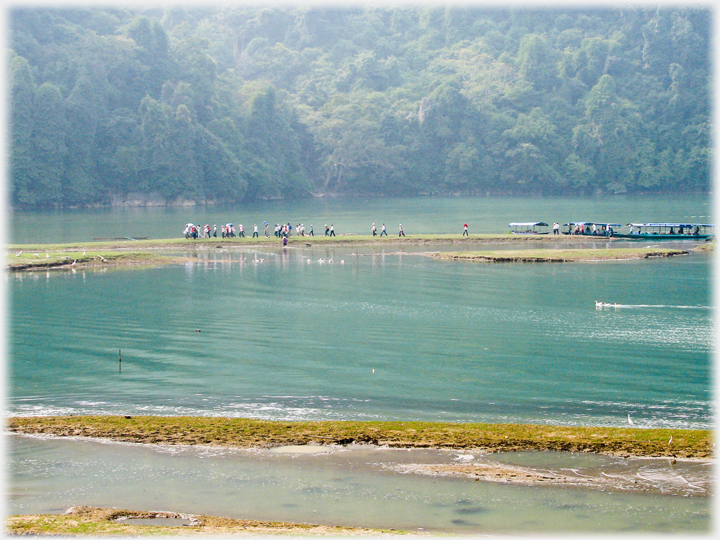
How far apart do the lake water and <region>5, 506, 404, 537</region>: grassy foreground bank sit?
3.60 ft

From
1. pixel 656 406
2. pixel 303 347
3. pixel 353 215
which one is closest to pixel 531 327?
pixel 303 347

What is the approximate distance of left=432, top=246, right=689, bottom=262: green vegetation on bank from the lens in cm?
7231

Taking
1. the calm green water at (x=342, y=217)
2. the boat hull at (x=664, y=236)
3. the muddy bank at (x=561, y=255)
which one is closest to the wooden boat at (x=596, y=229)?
the boat hull at (x=664, y=236)

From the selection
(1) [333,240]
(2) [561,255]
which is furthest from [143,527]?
(1) [333,240]

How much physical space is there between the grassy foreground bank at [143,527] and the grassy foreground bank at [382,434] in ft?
17.0

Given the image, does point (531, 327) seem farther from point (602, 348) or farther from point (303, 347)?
point (303, 347)

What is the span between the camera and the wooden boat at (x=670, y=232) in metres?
86.0

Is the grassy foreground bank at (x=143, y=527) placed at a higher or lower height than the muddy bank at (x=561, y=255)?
lower

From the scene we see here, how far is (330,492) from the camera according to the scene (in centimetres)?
2002

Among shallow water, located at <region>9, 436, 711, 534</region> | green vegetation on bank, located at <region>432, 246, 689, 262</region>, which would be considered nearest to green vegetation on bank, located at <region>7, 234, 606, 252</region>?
green vegetation on bank, located at <region>432, 246, 689, 262</region>

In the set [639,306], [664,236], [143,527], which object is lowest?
[143,527]

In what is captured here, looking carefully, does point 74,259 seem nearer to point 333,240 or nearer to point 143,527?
point 333,240

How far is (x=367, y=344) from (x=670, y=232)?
58.4m

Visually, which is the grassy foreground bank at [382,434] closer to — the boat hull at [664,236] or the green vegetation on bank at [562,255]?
the green vegetation on bank at [562,255]
